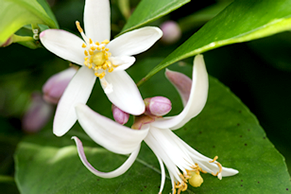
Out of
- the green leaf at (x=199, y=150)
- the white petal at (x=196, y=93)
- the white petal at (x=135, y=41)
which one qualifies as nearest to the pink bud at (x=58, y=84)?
the green leaf at (x=199, y=150)

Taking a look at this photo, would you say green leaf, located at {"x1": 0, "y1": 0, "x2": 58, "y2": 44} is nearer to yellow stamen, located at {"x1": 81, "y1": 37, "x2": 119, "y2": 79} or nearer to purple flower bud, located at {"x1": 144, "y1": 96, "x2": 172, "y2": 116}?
yellow stamen, located at {"x1": 81, "y1": 37, "x2": 119, "y2": 79}

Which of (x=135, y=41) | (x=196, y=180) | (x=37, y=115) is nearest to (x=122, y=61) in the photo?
(x=135, y=41)

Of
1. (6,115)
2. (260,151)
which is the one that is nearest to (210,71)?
(260,151)

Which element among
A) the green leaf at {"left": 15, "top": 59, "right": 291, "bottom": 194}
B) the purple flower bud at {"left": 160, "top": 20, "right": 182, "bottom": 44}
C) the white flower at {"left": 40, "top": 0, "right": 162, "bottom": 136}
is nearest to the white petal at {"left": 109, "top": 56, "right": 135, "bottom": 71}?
the white flower at {"left": 40, "top": 0, "right": 162, "bottom": 136}

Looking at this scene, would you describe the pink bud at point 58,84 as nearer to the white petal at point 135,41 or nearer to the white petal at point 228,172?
the white petal at point 135,41

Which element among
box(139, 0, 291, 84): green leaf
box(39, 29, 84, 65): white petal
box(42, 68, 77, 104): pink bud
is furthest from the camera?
box(42, 68, 77, 104): pink bud

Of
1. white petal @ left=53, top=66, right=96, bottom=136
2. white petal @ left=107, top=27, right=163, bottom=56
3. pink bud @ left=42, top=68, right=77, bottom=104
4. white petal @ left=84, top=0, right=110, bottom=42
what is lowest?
pink bud @ left=42, top=68, right=77, bottom=104

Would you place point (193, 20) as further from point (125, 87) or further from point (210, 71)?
point (125, 87)
